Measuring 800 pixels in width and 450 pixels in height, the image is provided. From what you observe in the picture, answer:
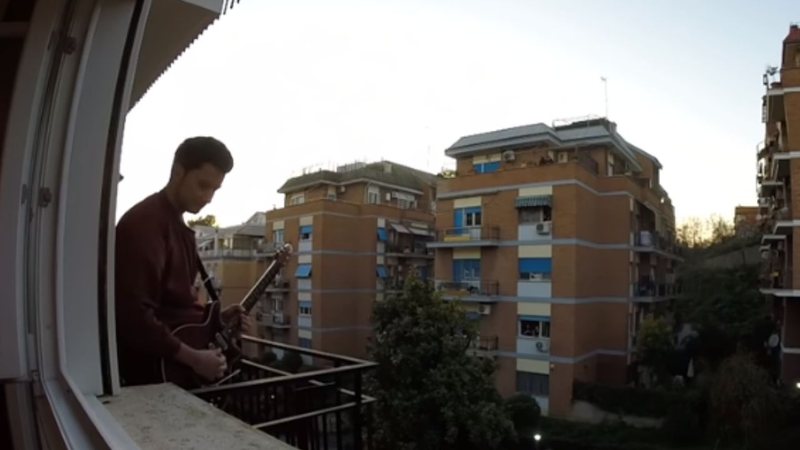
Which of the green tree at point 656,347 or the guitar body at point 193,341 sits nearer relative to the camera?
the guitar body at point 193,341

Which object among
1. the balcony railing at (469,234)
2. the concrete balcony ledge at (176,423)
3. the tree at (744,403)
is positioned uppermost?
the balcony railing at (469,234)

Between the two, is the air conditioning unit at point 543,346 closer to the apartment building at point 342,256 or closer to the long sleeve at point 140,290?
the apartment building at point 342,256

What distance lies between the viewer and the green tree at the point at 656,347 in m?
13.8

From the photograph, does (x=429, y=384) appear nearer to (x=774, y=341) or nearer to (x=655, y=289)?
(x=774, y=341)

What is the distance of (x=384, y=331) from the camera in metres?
10.3

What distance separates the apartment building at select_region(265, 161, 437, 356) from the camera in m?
18.4

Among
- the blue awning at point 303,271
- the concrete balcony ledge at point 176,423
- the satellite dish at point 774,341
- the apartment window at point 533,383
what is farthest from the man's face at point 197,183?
the blue awning at point 303,271

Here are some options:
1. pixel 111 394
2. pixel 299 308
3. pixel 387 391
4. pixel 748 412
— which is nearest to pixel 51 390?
pixel 111 394

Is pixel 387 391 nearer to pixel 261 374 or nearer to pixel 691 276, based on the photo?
pixel 261 374

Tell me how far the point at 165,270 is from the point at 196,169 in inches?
10.4

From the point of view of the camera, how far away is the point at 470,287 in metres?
14.7

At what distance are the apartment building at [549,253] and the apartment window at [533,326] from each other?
2cm

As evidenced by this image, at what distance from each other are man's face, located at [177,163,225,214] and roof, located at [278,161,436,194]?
19.1 metres

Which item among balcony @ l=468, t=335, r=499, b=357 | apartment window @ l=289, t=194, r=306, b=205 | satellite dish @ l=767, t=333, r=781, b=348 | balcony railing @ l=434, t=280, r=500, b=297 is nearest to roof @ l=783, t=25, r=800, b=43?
satellite dish @ l=767, t=333, r=781, b=348
